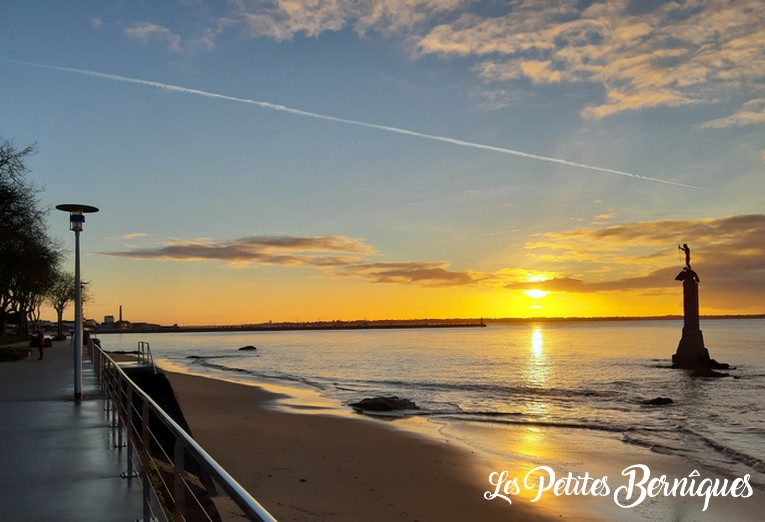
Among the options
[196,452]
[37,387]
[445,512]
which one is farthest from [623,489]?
[37,387]

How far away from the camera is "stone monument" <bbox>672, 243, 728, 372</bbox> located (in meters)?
36.1

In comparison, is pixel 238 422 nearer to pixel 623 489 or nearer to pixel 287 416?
pixel 287 416

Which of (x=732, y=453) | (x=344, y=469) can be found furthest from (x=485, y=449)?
(x=732, y=453)

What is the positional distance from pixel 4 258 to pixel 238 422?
21145mm

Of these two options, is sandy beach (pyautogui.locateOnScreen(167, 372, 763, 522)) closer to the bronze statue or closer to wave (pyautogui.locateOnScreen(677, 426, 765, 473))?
wave (pyautogui.locateOnScreen(677, 426, 765, 473))

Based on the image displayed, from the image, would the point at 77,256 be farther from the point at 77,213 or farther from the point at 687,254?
the point at 687,254

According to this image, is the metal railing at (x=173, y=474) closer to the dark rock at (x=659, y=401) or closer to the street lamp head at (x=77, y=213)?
the street lamp head at (x=77, y=213)

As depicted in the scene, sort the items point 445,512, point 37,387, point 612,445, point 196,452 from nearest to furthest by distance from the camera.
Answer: point 196,452 < point 445,512 < point 37,387 < point 612,445

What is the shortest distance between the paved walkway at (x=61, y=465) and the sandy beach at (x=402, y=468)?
10.5 feet

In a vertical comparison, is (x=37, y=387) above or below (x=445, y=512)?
above

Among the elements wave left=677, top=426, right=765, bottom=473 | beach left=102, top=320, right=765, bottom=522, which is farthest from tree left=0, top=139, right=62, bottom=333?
wave left=677, top=426, right=765, bottom=473

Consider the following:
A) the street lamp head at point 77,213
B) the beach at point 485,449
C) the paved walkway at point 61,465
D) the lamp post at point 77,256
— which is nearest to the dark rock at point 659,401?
the beach at point 485,449

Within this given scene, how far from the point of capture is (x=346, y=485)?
12.3 m

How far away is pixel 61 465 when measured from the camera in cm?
731
